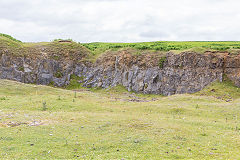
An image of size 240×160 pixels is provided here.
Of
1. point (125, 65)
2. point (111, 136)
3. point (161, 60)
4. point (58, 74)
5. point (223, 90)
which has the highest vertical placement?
point (161, 60)

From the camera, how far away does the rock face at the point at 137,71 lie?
44500 mm

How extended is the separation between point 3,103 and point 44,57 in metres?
32.0

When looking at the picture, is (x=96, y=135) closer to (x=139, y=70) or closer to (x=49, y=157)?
(x=49, y=157)

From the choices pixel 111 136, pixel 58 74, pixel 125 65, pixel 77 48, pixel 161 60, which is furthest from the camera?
pixel 77 48

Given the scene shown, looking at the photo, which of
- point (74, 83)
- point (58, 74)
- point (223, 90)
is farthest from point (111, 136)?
point (58, 74)

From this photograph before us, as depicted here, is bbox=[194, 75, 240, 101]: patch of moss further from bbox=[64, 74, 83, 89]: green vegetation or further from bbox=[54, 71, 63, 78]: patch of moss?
bbox=[54, 71, 63, 78]: patch of moss

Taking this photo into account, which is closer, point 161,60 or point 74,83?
point 161,60

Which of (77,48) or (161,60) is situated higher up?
(77,48)

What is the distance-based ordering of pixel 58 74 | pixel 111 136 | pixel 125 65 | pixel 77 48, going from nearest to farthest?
pixel 111 136
pixel 125 65
pixel 58 74
pixel 77 48

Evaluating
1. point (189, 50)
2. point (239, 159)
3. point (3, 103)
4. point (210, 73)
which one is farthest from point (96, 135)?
point (189, 50)

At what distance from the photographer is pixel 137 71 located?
5278cm

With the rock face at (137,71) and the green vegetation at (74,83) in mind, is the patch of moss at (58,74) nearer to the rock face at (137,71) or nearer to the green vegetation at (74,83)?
the rock face at (137,71)

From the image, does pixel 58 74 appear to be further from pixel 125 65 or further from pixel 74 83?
pixel 125 65

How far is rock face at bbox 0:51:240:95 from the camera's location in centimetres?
4450
